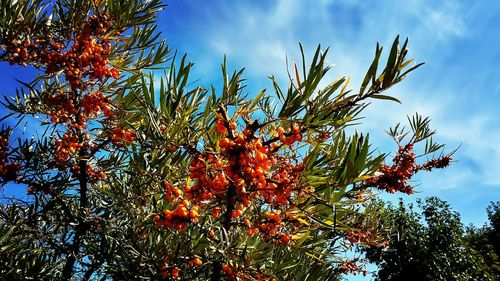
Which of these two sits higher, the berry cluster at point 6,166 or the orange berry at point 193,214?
the berry cluster at point 6,166

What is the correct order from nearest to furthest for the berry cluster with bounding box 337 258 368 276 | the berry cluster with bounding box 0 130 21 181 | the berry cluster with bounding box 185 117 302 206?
the berry cluster with bounding box 185 117 302 206
the berry cluster with bounding box 0 130 21 181
the berry cluster with bounding box 337 258 368 276

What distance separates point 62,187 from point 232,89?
2.01 m

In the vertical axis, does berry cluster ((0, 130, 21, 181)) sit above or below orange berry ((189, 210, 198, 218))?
above

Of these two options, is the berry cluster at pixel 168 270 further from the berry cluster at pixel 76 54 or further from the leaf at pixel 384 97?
the berry cluster at pixel 76 54

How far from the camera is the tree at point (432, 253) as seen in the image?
9.14 m

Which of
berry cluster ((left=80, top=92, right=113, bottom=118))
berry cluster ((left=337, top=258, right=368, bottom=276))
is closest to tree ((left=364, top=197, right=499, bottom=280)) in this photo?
berry cluster ((left=337, top=258, right=368, bottom=276))

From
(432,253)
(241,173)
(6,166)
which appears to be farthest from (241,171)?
(432,253)

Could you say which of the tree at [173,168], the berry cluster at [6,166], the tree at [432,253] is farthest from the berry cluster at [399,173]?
the tree at [432,253]

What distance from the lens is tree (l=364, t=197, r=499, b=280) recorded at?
9.14 m

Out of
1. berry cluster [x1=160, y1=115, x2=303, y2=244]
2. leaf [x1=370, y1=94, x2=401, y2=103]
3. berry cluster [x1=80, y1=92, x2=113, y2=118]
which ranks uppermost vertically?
berry cluster [x1=80, y1=92, x2=113, y2=118]

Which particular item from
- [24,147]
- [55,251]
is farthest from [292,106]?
[24,147]

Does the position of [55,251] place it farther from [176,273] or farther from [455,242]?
[455,242]

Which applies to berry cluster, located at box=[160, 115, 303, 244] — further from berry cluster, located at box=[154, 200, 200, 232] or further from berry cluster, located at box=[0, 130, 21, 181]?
berry cluster, located at box=[0, 130, 21, 181]

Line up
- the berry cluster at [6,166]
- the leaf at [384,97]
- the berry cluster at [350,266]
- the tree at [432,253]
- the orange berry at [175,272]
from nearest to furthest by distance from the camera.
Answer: the leaf at [384,97], the orange berry at [175,272], the berry cluster at [6,166], the berry cluster at [350,266], the tree at [432,253]
